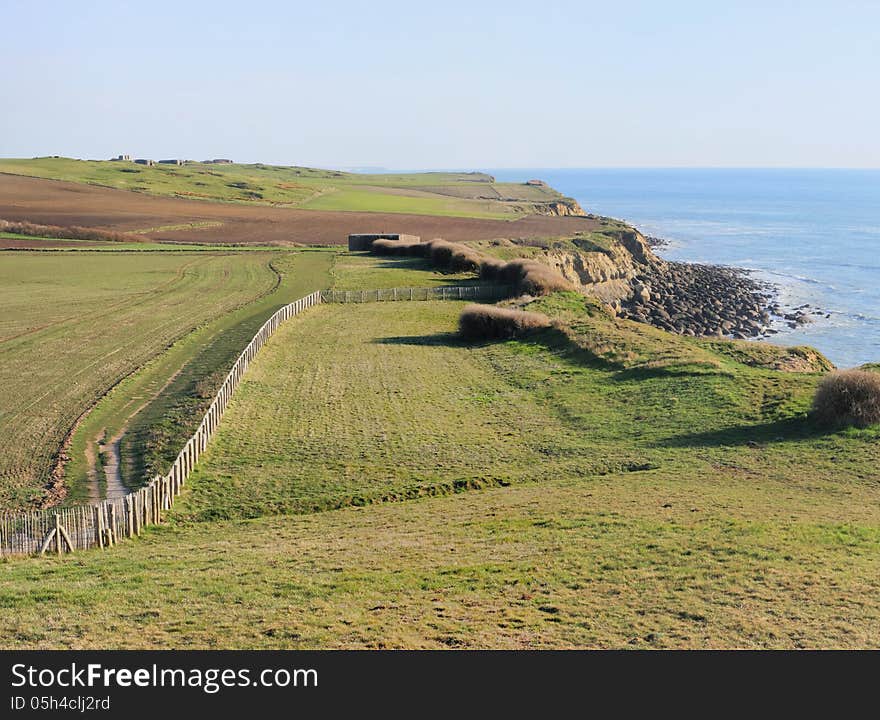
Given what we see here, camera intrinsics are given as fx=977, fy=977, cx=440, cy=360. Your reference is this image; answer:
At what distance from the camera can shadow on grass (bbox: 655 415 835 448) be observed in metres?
28.0

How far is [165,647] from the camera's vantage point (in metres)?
13.8

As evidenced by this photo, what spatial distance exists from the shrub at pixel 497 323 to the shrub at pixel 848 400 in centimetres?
2040

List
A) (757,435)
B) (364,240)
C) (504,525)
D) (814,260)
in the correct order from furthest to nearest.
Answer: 1. (814,260)
2. (364,240)
3. (757,435)
4. (504,525)

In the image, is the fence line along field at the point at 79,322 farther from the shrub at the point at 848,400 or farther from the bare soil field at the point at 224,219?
the shrub at the point at 848,400

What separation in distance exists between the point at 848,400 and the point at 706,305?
57.9 m

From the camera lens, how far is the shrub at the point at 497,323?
48406 millimetres

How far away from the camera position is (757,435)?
2866cm

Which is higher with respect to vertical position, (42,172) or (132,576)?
(42,172)

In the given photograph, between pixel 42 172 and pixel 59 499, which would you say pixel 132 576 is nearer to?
pixel 59 499

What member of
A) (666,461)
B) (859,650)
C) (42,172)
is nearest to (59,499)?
(666,461)

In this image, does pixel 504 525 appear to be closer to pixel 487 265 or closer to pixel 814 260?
pixel 487 265

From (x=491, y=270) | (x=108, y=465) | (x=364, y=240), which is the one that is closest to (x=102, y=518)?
(x=108, y=465)

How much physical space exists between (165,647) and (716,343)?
35.2m

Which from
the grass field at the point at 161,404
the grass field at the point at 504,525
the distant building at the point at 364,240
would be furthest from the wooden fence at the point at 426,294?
the distant building at the point at 364,240
